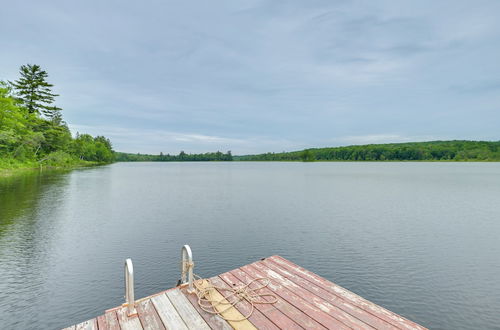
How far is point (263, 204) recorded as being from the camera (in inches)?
920

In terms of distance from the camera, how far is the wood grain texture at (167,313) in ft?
15.3

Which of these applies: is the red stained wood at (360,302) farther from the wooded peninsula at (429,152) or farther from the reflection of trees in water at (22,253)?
the wooded peninsula at (429,152)

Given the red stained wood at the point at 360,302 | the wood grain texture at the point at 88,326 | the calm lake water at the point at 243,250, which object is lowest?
the calm lake water at the point at 243,250

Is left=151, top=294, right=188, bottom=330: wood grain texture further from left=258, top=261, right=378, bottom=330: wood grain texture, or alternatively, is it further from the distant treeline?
the distant treeline

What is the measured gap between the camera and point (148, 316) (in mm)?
4918

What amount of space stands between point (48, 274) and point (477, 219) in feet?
85.1

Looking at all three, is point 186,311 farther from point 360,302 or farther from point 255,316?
point 360,302

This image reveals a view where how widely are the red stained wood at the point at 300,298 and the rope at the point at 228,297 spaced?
29cm

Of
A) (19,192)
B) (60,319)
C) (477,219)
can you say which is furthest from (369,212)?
(19,192)

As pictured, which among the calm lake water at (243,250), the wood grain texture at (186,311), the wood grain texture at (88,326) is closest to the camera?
the wood grain texture at (88,326)

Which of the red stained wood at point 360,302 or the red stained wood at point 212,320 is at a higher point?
the red stained wood at point 212,320

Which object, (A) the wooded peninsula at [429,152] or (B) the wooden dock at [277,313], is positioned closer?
(B) the wooden dock at [277,313]

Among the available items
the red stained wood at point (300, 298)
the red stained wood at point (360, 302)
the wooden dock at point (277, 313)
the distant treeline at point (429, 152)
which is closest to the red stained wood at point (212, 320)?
the wooden dock at point (277, 313)

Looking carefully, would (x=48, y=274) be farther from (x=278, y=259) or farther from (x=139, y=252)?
(x=278, y=259)
